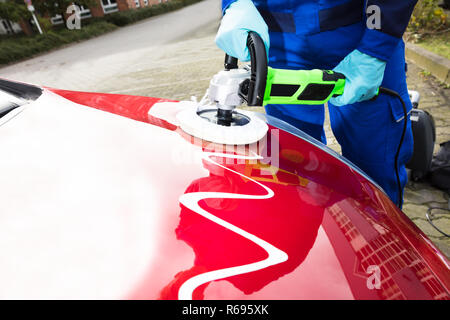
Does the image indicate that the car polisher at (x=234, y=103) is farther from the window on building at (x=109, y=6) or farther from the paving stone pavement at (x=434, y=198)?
the window on building at (x=109, y=6)

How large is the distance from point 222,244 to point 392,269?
0.40m

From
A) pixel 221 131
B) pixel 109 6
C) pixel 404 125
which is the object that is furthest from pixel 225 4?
pixel 109 6

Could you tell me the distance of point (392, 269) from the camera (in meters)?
0.62

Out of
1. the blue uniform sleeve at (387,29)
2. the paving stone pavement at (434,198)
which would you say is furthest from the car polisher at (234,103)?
the paving stone pavement at (434,198)

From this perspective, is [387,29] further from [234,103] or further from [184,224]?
[184,224]

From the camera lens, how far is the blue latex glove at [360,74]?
972 millimetres

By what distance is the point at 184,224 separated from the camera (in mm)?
624

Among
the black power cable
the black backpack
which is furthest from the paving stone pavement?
the black power cable

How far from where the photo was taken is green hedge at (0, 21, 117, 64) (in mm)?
10075

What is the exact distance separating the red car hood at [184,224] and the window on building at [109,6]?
743 inches

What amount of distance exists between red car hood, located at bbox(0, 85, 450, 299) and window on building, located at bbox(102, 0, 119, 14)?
743 inches

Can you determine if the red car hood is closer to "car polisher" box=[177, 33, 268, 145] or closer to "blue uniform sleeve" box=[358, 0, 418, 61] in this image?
"car polisher" box=[177, 33, 268, 145]
